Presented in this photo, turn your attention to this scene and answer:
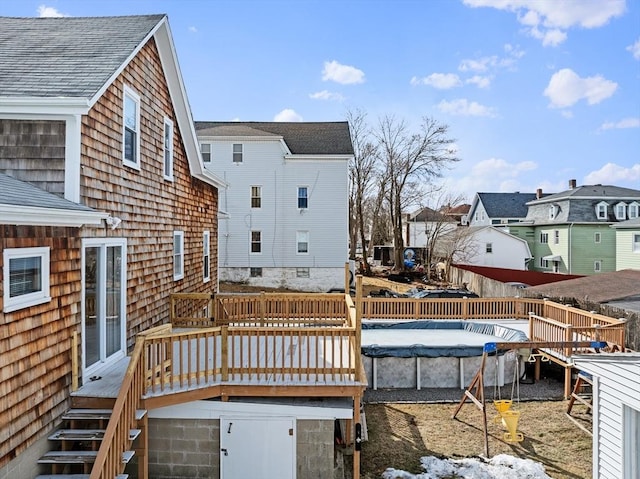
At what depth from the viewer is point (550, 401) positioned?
10398 mm

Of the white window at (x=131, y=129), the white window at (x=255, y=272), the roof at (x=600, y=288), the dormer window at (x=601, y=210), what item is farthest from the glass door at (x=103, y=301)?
the dormer window at (x=601, y=210)

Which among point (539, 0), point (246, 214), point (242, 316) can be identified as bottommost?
point (242, 316)

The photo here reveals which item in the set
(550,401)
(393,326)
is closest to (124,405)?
(550,401)

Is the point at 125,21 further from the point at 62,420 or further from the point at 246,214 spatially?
the point at 246,214

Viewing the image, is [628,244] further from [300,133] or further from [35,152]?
[35,152]

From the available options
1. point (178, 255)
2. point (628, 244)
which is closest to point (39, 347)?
point (178, 255)

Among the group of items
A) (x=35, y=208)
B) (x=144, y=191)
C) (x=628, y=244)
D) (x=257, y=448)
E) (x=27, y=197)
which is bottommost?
(x=257, y=448)

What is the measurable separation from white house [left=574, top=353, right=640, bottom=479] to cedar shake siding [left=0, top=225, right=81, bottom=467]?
6595mm

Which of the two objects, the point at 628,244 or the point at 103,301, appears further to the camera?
the point at 628,244

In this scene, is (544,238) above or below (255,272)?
above

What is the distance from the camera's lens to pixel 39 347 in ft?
17.5

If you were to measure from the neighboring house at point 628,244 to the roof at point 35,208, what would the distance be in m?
27.9

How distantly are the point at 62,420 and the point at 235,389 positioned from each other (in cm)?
220

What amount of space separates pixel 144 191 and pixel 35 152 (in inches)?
101
